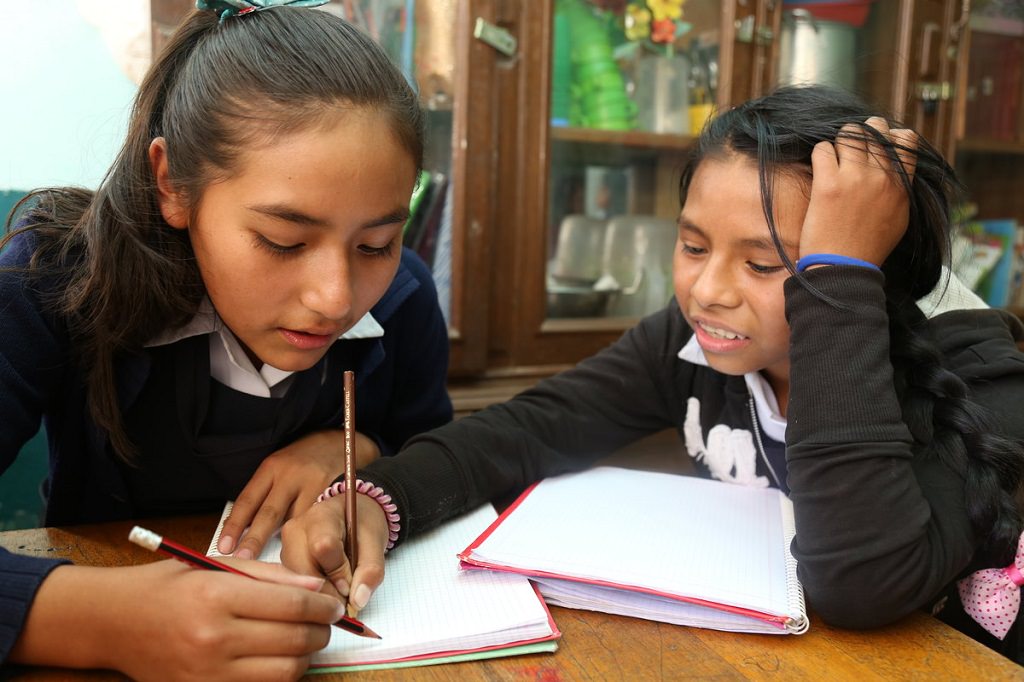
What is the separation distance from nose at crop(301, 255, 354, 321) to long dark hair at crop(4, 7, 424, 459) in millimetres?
114

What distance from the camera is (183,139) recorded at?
748 millimetres

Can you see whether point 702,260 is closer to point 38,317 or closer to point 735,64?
point 38,317

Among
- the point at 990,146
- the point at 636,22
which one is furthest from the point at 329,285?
the point at 990,146

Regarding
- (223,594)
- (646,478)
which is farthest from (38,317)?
(646,478)

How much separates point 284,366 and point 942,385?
59 cm

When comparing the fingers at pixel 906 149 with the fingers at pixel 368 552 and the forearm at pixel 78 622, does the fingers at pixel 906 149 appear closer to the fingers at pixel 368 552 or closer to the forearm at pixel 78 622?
the fingers at pixel 368 552

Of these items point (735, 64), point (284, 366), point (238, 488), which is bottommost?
point (238, 488)

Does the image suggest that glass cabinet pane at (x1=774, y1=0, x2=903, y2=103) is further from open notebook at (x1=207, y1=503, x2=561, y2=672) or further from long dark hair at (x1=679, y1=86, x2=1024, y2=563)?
open notebook at (x1=207, y1=503, x2=561, y2=672)

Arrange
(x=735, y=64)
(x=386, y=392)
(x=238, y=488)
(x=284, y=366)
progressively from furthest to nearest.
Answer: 1. (x=735, y=64)
2. (x=386, y=392)
3. (x=238, y=488)
4. (x=284, y=366)

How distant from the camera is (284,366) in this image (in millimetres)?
772

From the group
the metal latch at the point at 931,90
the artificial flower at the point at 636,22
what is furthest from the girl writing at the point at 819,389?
the metal latch at the point at 931,90

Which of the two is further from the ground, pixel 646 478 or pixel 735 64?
pixel 735 64

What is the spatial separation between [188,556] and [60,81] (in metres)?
1.04

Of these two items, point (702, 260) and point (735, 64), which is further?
point (735, 64)
